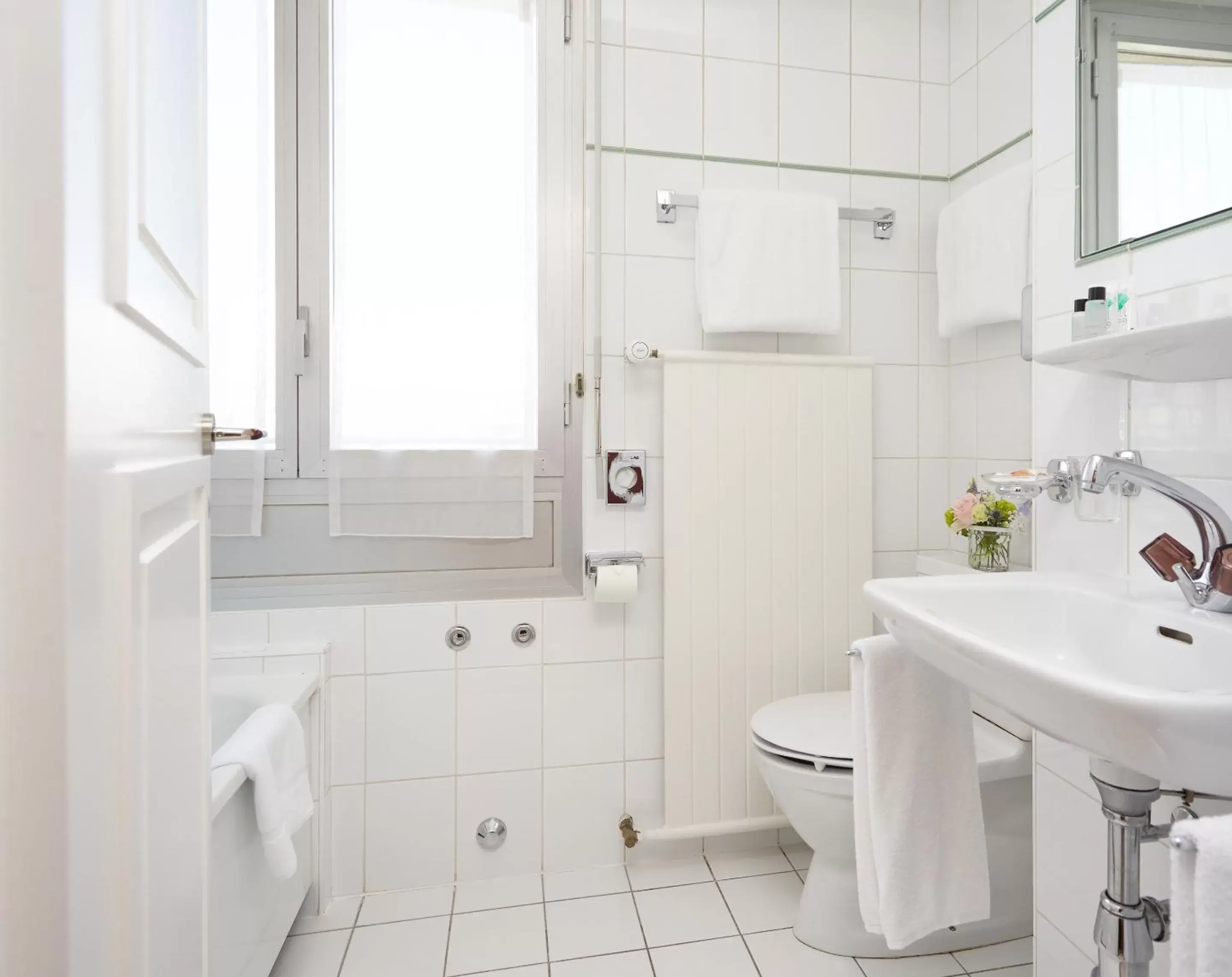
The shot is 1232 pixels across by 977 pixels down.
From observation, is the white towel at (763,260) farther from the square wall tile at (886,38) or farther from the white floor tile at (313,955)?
the white floor tile at (313,955)

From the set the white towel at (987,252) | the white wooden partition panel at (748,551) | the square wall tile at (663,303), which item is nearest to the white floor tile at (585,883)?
the white wooden partition panel at (748,551)

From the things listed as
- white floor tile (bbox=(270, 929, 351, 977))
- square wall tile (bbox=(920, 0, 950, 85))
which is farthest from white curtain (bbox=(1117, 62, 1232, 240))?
white floor tile (bbox=(270, 929, 351, 977))

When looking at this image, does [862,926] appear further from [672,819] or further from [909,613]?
[909,613]

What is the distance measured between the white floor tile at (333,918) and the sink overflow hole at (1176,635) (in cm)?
164

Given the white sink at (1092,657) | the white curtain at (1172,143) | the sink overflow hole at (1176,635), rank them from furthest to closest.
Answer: the white curtain at (1172,143) → the sink overflow hole at (1176,635) → the white sink at (1092,657)

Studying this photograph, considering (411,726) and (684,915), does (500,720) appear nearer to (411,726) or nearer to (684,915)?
(411,726)

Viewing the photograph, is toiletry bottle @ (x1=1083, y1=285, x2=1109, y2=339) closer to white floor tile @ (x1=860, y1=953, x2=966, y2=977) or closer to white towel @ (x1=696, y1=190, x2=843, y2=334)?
white towel @ (x1=696, y1=190, x2=843, y2=334)

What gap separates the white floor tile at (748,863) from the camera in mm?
1695

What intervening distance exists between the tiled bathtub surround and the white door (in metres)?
0.77

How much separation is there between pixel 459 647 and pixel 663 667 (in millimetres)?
507

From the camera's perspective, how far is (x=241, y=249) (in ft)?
4.93

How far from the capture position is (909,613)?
2.83 feet

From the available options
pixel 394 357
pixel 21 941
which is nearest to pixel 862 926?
pixel 21 941

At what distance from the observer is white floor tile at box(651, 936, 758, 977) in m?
1.36
